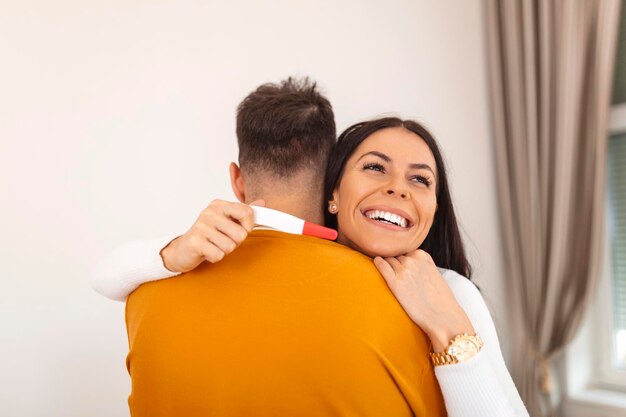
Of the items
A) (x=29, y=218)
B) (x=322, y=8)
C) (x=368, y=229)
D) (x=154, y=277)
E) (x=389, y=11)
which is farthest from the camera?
(x=389, y=11)

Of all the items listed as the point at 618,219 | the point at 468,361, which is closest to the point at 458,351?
the point at 468,361

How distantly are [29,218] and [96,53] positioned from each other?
0.50 metres

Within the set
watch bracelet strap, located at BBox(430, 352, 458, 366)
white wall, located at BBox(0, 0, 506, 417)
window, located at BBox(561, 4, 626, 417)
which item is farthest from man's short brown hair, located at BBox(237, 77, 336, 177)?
window, located at BBox(561, 4, 626, 417)

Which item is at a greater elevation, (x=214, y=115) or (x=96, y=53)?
(x=96, y=53)

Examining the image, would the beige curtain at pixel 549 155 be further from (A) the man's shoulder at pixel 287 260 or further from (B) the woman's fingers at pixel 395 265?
(A) the man's shoulder at pixel 287 260

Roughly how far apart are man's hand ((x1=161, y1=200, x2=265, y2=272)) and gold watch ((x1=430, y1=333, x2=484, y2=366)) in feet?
1.17

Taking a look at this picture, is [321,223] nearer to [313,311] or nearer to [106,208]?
[313,311]

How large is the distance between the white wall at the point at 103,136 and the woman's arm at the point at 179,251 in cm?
60

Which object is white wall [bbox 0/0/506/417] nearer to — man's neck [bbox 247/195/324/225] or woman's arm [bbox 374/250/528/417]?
man's neck [bbox 247/195/324/225]

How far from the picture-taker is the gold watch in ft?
3.19

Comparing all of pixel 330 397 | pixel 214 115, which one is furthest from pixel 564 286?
pixel 330 397

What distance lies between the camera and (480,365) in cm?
98

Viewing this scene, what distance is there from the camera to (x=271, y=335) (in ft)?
3.02

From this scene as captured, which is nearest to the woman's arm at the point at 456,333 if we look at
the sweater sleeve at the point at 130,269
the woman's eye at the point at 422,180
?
the woman's eye at the point at 422,180
